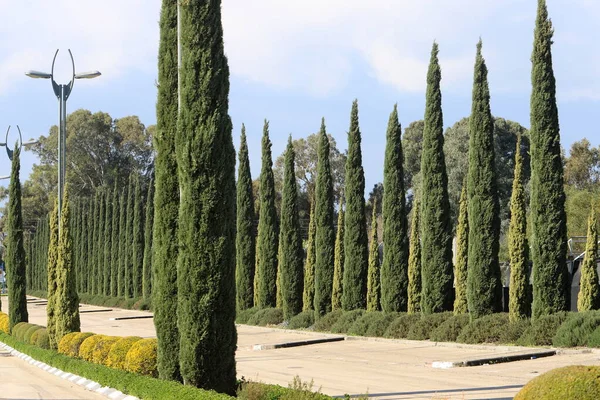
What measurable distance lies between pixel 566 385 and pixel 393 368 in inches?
473

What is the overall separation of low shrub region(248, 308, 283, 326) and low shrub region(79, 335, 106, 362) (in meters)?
17.1

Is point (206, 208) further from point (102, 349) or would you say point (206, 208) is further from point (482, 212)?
point (482, 212)

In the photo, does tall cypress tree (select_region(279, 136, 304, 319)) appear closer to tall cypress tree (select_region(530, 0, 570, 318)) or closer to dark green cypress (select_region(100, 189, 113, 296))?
tall cypress tree (select_region(530, 0, 570, 318))

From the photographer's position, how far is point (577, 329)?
20.5 metres

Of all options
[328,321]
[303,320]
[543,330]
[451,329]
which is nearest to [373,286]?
[328,321]

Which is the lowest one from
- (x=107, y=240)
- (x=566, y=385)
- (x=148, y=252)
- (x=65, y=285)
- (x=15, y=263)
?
(x=566, y=385)

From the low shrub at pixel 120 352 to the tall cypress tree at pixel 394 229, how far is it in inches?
530

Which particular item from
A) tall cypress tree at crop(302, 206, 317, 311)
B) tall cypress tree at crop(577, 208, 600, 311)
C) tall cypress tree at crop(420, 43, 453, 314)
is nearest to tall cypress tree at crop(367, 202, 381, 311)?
tall cypress tree at crop(420, 43, 453, 314)

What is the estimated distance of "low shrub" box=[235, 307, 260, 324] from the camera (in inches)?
1570

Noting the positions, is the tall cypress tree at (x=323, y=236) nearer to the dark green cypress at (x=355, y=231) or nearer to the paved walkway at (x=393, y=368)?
the dark green cypress at (x=355, y=231)

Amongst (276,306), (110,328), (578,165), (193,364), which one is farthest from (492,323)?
(578,165)

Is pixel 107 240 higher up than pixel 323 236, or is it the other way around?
pixel 107 240

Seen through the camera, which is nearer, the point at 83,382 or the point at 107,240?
the point at 83,382

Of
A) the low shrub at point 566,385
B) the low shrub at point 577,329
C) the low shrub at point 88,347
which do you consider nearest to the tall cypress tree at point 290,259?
the low shrub at point 88,347
